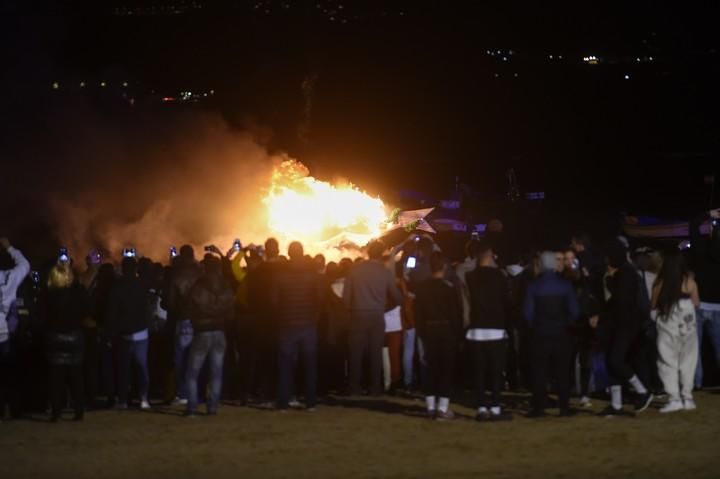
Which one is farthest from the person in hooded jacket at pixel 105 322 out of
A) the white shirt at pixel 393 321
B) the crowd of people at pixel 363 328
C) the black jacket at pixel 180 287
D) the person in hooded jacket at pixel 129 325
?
the white shirt at pixel 393 321

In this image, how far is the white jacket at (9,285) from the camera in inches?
565

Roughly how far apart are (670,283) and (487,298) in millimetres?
2643

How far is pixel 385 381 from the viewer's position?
54.3ft

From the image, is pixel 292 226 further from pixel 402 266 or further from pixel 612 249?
pixel 612 249

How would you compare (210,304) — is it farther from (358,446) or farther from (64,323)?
(358,446)

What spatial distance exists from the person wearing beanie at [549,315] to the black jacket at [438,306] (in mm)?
891

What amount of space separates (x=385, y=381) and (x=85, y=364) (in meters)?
4.44

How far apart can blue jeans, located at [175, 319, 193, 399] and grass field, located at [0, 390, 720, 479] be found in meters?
0.80

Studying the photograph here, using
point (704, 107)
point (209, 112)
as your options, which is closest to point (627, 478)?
point (209, 112)

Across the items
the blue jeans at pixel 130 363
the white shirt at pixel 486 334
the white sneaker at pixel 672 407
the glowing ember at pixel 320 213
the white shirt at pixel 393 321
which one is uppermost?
the glowing ember at pixel 320 213

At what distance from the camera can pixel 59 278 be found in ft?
45.6

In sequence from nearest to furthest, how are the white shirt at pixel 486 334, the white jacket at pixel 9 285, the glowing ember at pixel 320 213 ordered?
the white shirt at pixel 486 334 → the white jacket at pixel 9 285 → the glowing ember at pixel 320 213

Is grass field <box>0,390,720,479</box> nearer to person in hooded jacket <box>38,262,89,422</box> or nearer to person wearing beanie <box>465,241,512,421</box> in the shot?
person wearing beanie <box>465,241,512,421</box>

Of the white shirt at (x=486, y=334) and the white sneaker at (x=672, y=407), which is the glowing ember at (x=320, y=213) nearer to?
the white shirt at (x=486, y=334)
